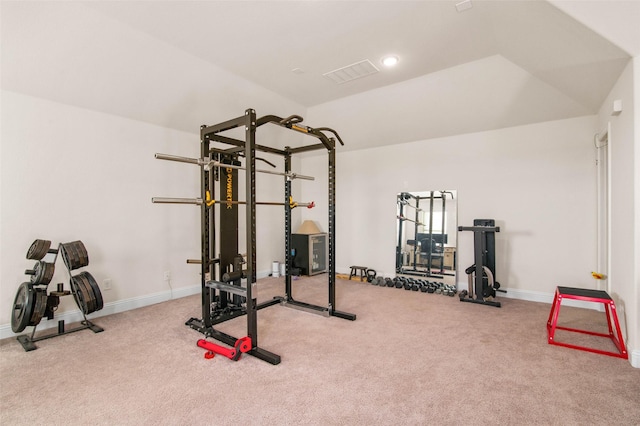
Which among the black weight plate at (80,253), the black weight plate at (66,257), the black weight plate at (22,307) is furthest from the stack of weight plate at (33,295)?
the black weight plate at (80,253)

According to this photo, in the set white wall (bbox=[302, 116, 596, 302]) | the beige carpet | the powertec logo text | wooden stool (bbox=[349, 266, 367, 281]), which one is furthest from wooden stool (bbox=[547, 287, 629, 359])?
the powertec logo text

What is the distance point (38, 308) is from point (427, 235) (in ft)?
16.4

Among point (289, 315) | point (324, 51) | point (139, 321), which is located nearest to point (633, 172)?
point (324, 51)

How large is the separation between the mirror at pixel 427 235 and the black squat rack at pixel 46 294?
4.38 metres

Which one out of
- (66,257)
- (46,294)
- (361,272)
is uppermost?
(66,257)

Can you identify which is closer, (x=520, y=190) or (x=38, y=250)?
(x=38, y=250)

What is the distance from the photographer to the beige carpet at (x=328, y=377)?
1.83 metres

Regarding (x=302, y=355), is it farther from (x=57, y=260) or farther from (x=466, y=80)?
(x=466, y=80)

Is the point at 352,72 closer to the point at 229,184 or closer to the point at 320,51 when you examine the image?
the point at 320,51

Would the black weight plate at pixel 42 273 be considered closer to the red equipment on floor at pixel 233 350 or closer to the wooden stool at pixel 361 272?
the red equipment on floor at pixel 233 350

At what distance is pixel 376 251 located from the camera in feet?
18.5

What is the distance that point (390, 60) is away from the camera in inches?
135

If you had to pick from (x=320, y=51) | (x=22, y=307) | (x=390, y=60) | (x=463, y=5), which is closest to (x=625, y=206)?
(x=463, y=5)

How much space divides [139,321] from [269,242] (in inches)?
106
